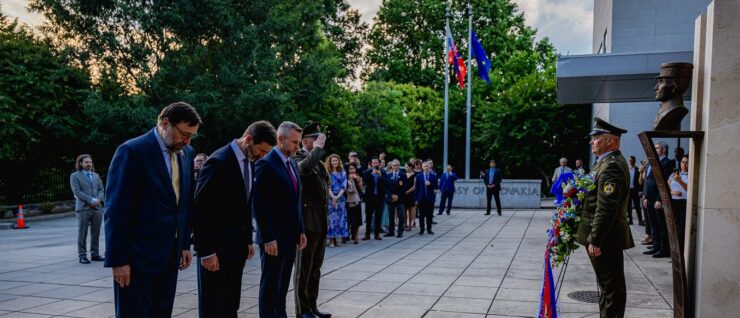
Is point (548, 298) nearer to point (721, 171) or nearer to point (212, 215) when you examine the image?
point (721, 171)

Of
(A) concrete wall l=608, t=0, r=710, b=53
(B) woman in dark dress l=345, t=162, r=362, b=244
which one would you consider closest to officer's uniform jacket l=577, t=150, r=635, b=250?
(B) woman in dark dress l=345, t=162, r=362, b=244

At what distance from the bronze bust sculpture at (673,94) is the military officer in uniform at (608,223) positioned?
20.6 inches

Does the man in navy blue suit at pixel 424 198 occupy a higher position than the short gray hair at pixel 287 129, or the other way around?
the short gray hair at pixel 287 129

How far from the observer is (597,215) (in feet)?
15.0

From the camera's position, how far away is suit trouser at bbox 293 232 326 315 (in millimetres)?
5328

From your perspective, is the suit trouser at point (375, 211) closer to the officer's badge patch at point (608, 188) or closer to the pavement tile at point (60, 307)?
the pavement tile at point (60, 307)

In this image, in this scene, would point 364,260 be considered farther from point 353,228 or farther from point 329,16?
point 329,16

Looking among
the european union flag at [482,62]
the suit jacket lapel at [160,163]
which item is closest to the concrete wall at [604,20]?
the european union flag at [482,62]

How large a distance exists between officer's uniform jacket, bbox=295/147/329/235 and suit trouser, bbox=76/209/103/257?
578cm

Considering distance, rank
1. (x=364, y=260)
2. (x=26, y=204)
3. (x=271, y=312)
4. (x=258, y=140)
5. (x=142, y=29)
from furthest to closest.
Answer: (x=142, y=29) < (x=26, y=204) < (x=364, y=260) < (x=271, y=312) < (x=258, y=140)

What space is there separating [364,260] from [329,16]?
30.8m

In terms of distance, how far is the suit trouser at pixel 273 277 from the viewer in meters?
4.54

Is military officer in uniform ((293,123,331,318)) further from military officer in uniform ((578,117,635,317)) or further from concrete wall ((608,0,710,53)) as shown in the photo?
concrete wall ((608,0,710,53))

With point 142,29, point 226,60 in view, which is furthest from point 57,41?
point 226,60
